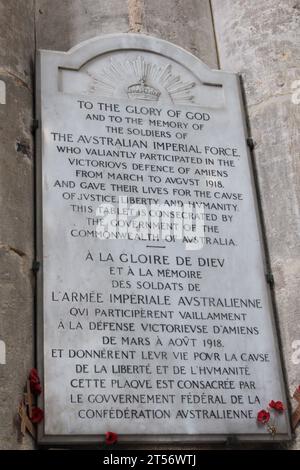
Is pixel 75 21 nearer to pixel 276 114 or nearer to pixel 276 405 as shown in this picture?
pixel 276 114

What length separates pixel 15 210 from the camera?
5633 mm

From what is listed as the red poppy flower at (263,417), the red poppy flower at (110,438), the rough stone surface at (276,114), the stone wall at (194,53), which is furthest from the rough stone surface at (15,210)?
the rough stone surface at (276,114)

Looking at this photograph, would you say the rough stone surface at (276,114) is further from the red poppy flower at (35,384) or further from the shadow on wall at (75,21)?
the red poppy flower at (35,384)

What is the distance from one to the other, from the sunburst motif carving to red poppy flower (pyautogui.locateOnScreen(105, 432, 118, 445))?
2257mm

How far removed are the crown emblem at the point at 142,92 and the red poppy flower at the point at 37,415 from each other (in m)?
2.24

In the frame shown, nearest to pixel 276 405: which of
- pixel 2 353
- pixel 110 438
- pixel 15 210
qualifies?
pixel 110 438

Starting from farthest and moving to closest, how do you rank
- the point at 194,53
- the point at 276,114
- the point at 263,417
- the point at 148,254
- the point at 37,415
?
1. the point at 194,53
2. the point at 276,114
3. the point at 148,254
4. the point at 263,417
5. the point at 37,415

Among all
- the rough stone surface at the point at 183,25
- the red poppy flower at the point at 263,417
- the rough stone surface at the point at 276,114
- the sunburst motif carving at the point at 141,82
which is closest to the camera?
the red poppy flower at the point at 263,417

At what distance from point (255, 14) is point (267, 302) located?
7.40ft

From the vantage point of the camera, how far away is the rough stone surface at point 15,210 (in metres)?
5.12

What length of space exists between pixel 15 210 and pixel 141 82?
1371 millimetres
